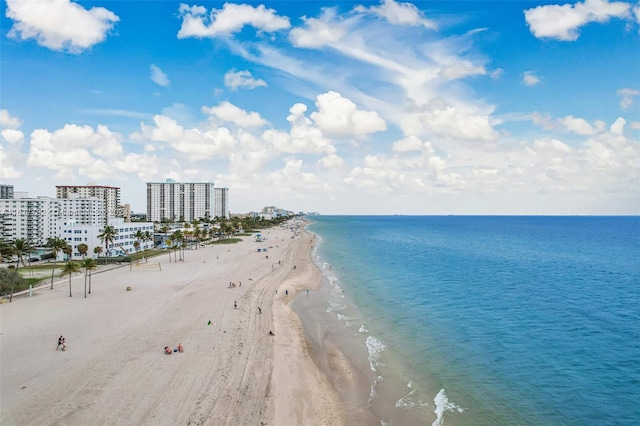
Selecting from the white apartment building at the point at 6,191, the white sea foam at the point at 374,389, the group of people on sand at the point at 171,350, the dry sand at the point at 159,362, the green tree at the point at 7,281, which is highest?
the white apartment building at the point at 6,191

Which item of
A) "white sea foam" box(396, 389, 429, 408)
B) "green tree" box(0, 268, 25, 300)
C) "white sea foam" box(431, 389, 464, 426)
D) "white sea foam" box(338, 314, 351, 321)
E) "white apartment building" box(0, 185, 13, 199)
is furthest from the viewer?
"white apartment building" box(0, 185, 13, 199)

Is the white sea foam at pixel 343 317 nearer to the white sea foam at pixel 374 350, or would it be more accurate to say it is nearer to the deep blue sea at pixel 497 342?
the deep blue sea at pixel 497 342

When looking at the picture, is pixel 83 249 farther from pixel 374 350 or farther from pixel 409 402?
pixel 409 402

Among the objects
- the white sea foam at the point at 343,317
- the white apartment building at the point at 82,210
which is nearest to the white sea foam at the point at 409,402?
the white sea foam at the point at 343,317

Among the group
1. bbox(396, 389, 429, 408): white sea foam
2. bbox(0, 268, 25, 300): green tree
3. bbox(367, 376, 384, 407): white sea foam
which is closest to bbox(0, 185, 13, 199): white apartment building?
bbox(0, 268, 25, 300): green tree

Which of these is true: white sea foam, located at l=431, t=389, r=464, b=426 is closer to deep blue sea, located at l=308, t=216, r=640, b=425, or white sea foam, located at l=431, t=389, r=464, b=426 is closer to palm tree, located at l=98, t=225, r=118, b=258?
deep blue sea, located at l=308, t=216, r=640, b=425

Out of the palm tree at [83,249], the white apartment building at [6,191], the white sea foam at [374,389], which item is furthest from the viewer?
the white apartment building at [6,191]
